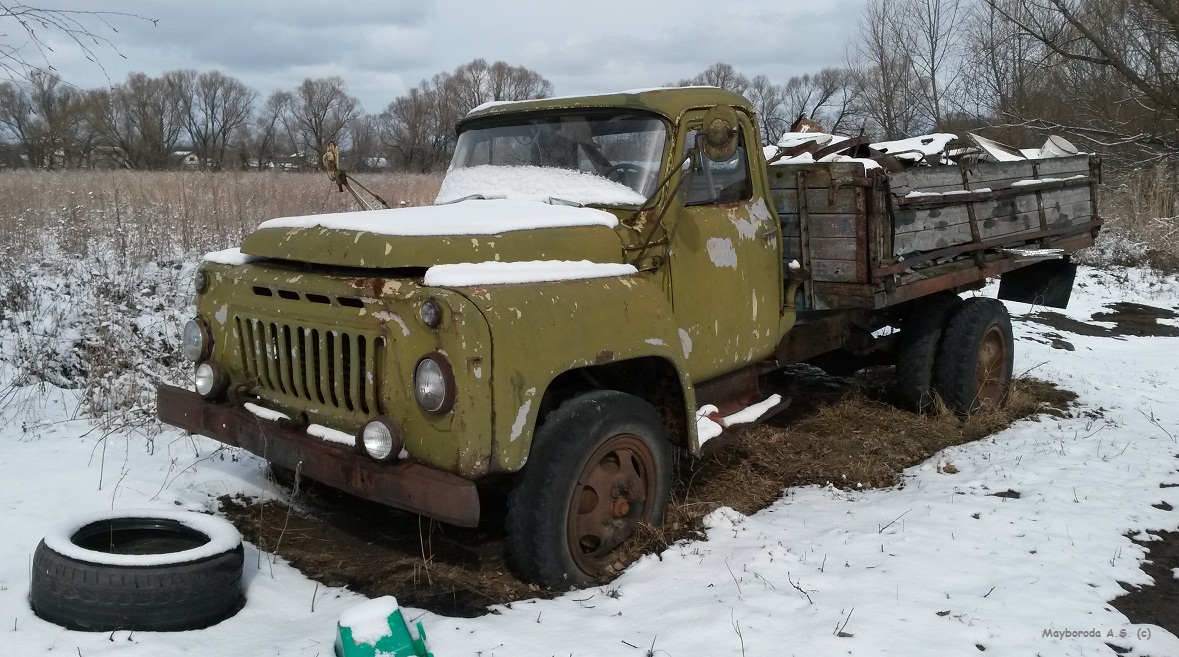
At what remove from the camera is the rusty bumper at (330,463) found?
2.96 metres

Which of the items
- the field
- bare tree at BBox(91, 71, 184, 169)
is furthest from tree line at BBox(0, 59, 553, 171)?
the field

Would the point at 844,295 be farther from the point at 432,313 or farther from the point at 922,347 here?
the point at 432,313

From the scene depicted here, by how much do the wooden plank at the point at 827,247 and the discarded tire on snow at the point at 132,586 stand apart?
126 inches

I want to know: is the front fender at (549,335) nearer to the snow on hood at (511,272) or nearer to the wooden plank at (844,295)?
the snow on hood at (511,272)

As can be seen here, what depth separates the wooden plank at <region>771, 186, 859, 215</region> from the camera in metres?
4.75

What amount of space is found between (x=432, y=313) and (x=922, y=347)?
3.95 meters

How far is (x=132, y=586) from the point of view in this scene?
9.38ft

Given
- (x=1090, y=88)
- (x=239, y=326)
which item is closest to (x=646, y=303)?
(x=239, y=326)

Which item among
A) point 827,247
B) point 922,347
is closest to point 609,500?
point 827,247

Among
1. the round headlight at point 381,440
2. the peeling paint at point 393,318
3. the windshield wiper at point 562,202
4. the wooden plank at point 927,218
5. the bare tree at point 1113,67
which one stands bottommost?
the round headlight at point 381,440

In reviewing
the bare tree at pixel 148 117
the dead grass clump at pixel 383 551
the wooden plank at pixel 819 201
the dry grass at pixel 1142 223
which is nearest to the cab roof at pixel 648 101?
the wooden plank at pixel 819 201

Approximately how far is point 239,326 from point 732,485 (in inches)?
101

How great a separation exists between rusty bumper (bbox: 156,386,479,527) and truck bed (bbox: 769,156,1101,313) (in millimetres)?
2661

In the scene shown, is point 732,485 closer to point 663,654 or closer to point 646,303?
point 646,303
